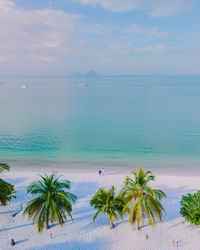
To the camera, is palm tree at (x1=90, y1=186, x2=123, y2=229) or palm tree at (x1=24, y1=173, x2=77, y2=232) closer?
palm tree at (x1=24, y1=173, x2=77, y2=232)

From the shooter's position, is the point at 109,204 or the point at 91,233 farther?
the point at 91,233

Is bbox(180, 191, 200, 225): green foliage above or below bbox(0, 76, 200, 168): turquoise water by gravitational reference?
below

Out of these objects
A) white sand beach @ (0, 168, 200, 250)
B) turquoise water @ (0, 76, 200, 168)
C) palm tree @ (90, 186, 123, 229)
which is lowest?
white sand beach @ (0, 168, 200, 250)

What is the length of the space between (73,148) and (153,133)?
24285mm

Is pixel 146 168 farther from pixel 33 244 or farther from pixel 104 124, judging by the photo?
pixel 104 124

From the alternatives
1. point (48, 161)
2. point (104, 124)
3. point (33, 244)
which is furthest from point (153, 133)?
point (33, 244)

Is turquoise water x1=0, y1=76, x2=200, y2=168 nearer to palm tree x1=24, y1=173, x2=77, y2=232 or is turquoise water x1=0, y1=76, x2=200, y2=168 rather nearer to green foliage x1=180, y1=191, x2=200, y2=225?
green foliage x1=180, y1=191, x2=200, y2=225

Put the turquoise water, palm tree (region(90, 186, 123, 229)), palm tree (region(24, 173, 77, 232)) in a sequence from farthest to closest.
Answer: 1. the turquoise water
2. palm tree (region(90, 186, 123, 229))
3. palm tree (region(24, 173, 77, 232))

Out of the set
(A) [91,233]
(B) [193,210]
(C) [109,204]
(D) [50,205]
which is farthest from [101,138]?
(D) [50,205]

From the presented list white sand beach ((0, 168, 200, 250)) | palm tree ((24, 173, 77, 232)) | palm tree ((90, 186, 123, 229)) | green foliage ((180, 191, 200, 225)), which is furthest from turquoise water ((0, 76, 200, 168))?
palm tree ((24, 173, 77, 232))

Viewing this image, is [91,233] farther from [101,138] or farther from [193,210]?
[101,138]

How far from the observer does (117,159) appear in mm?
39031

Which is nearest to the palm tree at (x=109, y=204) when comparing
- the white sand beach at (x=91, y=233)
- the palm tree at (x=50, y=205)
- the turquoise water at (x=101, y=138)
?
the white sand beach at (x=91, y=233)

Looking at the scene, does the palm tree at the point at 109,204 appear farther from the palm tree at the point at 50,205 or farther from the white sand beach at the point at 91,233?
the palm tree at the point at 50,205
